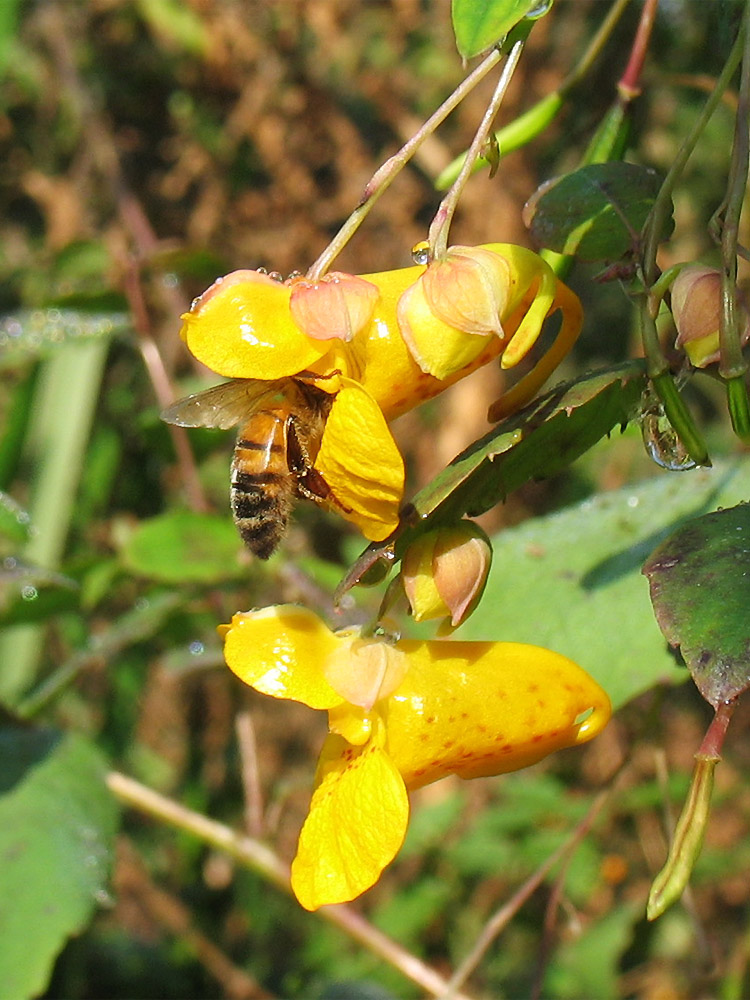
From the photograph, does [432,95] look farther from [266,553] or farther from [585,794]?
[266,553]

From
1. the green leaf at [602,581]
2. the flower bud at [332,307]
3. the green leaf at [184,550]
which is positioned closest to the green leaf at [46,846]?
the green leaf at [184,550]

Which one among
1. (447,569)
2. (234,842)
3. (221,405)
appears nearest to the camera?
(447,569)

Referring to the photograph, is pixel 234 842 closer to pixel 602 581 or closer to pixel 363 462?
pixel 602 581

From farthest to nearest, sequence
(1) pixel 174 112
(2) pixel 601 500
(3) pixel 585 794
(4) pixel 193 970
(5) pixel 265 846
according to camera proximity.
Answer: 1. (1) pixel 174 112
2. (3) pixel 585 794
3. (4) pixel 193 970
4. (5) pixel 265 846
5. (2) pixel 601 500

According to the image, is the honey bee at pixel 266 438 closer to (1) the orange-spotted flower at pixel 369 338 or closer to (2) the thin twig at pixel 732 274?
(1) the orange-spotted flower at pixel 369 338

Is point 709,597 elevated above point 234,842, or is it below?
above

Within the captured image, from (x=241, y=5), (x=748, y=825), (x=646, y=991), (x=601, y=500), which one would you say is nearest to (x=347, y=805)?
(x=601, y=500)

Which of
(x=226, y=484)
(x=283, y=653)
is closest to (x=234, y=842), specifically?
(x=283, y=653)
